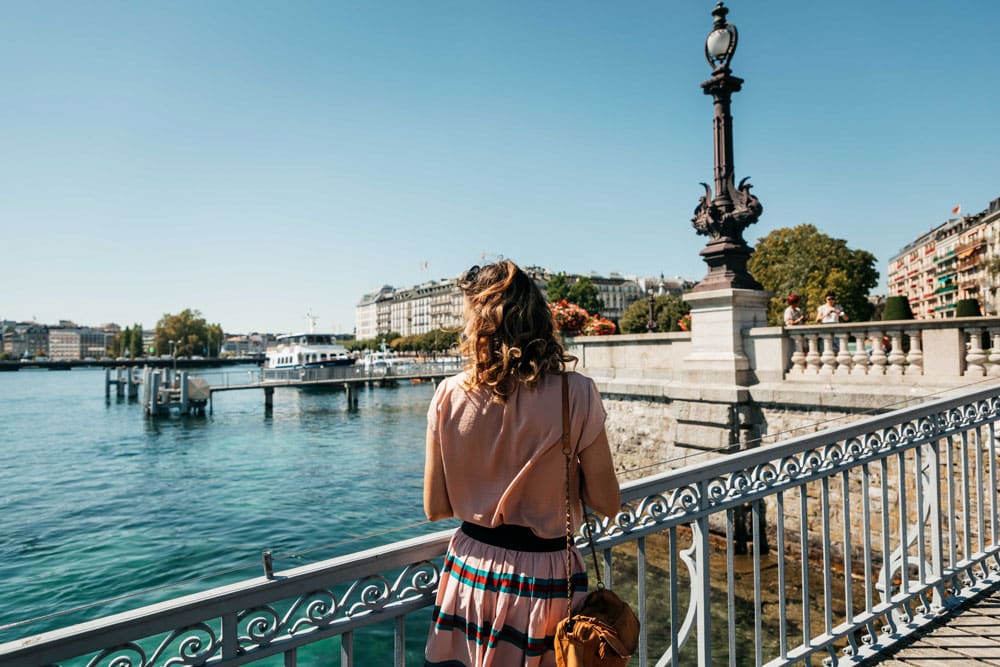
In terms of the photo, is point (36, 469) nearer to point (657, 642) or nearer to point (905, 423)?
point (657, 642)

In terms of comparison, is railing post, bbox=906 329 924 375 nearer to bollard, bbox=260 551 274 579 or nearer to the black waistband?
the black waistband

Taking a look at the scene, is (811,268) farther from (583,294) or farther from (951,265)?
(951,265)

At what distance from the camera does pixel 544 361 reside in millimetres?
1840

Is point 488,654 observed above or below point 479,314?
below

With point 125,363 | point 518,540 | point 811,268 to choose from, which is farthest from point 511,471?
point 125,363

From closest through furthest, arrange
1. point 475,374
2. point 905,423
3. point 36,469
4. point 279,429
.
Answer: point 475,374 → point 905,423 → point 36,469 → point 279,429

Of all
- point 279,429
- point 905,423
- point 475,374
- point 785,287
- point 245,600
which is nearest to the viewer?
point 245,600

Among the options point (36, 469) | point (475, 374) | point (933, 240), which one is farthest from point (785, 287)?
point (933, 240)

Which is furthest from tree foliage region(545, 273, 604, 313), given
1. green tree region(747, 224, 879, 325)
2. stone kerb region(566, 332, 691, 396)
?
stone kerb region(566, 332, 691, 396)

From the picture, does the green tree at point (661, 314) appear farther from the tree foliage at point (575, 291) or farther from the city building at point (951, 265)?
the tree foliage at point (575, 291)

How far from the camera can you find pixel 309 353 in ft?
202

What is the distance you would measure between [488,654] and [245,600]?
28.8 inches

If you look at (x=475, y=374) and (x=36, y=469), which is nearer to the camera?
(x=475, y=374)

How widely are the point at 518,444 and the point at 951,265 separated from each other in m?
96.1
